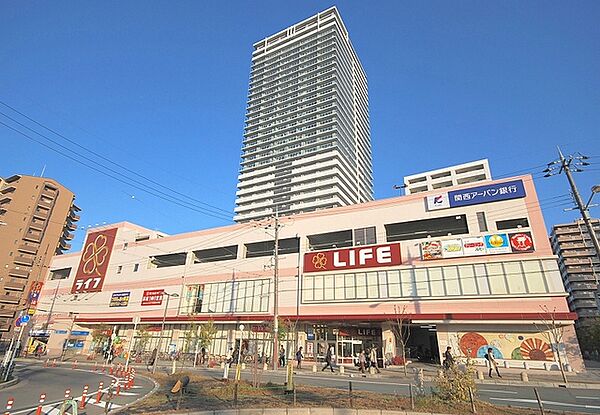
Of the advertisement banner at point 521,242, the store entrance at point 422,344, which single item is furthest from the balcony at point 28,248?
the advertisement banner at point 521,242

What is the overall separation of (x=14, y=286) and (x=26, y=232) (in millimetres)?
11715

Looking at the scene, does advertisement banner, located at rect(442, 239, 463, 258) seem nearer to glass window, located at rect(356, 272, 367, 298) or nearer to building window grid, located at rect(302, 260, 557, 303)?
building window grid, located at rect(302, 260, 557, 303)

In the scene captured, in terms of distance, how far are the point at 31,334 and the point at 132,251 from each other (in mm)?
20733

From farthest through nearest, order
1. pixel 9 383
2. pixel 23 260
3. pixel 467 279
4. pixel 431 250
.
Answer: pixel 23 260 < pixel 431 250 < pixel 467 279 < pixel 9 383

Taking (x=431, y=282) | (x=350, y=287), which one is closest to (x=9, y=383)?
(x=350, y=287)

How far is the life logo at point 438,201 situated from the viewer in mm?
30469

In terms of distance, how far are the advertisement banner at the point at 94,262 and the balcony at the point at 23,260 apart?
27.4 metres

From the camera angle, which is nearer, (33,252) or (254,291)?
(254,291)

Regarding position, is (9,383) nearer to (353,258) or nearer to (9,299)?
(353,258)

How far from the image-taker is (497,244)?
2711 cm

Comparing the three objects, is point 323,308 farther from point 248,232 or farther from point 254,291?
point 248,232

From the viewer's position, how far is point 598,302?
70438 millimetres

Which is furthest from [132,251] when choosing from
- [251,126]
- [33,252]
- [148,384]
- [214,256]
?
[251,126]

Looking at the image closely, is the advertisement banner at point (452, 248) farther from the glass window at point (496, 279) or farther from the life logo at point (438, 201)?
the life logo at point (438, 201)
